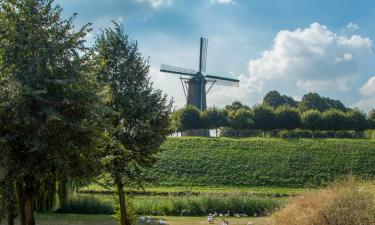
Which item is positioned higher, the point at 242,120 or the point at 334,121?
the point at 242,120

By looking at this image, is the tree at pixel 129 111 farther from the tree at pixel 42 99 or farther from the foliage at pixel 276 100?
the foliage at pixel 276 100

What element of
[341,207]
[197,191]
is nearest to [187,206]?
[197,191]

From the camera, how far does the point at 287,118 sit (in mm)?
76688

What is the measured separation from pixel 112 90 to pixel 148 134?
7.02 feet

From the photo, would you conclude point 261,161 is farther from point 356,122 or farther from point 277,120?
point 356,122

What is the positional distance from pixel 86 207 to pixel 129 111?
1161 cm

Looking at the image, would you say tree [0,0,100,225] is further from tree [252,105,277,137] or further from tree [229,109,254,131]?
tree [252,105,277,137]

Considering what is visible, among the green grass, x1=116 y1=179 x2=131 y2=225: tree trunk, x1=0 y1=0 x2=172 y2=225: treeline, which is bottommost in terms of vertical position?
the green grass

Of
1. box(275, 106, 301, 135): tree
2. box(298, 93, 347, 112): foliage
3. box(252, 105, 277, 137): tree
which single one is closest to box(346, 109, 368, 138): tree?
box(275, 106, 301, 135): tree

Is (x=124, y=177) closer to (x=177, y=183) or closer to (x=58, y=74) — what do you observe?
(x=58, y=74)

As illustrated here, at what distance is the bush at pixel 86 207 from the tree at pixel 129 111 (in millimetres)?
8906

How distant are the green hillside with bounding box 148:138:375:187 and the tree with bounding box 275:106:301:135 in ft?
34.2

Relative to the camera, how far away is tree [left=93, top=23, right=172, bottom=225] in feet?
59.6

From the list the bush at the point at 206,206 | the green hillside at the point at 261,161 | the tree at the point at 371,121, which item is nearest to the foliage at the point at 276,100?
the tree at the point at 371,121
